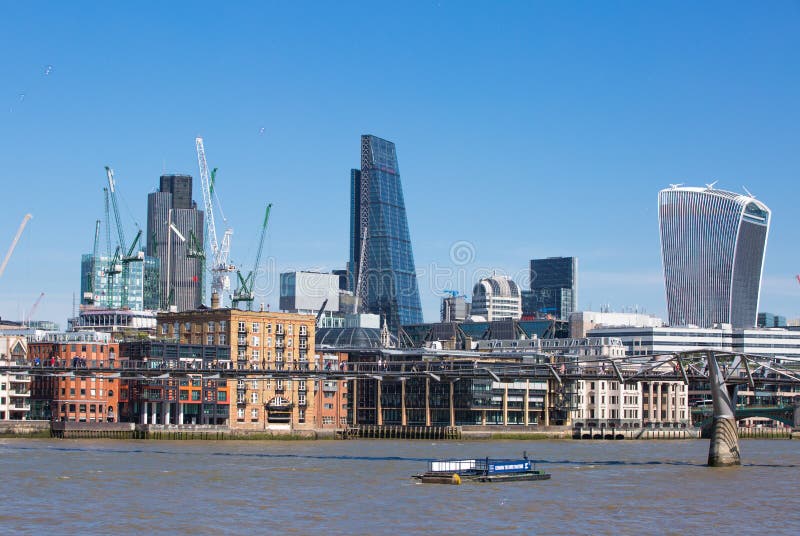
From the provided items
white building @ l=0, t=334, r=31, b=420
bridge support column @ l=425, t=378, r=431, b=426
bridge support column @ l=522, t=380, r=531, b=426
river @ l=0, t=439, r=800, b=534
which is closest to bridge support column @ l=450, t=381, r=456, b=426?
bridge support column @ l=425, t=378, r=431, b=426

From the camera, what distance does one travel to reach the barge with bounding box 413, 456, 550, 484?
81438 mm

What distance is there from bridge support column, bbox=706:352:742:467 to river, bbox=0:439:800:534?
1678 millimetres

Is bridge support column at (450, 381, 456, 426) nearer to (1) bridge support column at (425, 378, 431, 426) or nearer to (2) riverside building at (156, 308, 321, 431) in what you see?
(1) bridge support column at (425, 378, 431, 426)

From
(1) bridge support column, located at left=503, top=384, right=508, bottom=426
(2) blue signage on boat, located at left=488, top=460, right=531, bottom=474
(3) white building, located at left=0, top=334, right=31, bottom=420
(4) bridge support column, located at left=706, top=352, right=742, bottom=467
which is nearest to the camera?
(2) blue signage on boat, located at left=488, top=460, right=531, bottom=474

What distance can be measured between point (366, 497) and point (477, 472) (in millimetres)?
14840

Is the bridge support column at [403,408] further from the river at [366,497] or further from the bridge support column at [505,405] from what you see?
the river at [366,497]

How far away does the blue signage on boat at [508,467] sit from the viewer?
84.9m

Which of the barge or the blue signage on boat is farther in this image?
the blue signage on boat

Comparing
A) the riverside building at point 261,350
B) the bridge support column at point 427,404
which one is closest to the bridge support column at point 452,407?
the bridge support column at point 427,404

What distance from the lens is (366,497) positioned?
72.2 meters

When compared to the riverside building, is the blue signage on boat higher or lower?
lower

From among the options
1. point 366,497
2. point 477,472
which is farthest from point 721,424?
point 366,497

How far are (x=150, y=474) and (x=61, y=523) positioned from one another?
85.9ft

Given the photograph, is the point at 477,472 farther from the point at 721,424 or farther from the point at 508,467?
the point at 721,424
